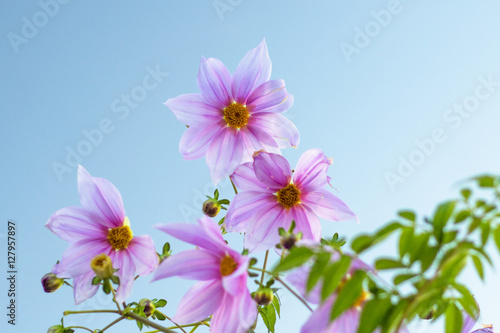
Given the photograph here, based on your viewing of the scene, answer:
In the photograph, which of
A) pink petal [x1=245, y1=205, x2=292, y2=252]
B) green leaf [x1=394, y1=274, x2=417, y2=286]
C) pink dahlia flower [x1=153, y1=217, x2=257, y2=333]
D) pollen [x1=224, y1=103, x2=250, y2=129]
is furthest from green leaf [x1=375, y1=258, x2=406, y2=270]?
pollen [x1=224, y1=103, x2=250, y2=129]

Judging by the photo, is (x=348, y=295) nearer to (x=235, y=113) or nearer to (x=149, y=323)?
(x=149, y=323)

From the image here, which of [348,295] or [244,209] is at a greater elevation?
[244,209]

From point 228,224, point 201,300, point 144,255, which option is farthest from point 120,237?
point 201,300

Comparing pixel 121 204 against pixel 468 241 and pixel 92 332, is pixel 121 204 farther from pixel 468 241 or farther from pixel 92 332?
pixel 468 241

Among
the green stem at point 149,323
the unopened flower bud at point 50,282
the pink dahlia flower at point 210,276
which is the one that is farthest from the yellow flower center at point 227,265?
the unopened flower bud at point 50,282

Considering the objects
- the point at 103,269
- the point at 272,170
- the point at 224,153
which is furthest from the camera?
the point at 224,153

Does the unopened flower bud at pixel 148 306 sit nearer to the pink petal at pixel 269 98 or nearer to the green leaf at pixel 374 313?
the pink petal at pixel 269 98
